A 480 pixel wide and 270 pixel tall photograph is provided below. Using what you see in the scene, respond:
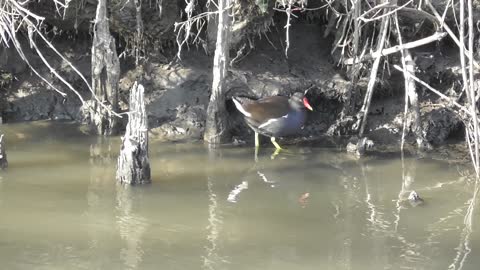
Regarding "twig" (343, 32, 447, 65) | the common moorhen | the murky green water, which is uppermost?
"twig" (343, 32, 447, 65)

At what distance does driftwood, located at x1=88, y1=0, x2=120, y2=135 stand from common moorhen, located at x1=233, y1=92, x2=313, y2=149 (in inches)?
62.2

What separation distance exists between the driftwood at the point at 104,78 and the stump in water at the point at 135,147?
6.38ft

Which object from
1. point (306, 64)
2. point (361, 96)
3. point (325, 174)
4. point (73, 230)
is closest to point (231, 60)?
point (306, 64)

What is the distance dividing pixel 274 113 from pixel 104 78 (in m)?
2.27

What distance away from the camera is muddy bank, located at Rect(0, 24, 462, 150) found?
9.50 meters

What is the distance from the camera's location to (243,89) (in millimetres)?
9594

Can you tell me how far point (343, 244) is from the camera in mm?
5852

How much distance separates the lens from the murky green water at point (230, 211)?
5523 mm

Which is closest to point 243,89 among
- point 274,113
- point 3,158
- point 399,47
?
point 274,113

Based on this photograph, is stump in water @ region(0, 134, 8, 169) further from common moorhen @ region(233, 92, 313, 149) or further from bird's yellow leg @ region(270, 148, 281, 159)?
bird's yellow leg @ region(270, 148, 281, 159)

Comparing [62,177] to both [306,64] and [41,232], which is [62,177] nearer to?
[41,232]

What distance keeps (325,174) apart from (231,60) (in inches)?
100

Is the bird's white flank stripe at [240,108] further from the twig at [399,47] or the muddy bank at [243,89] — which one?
the twig at [399,47]

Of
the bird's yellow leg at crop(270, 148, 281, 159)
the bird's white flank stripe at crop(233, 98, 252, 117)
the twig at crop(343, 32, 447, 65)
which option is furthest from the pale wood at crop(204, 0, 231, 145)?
the twig at crop(343, 32, 447, 65)
